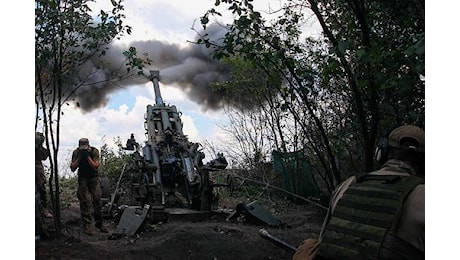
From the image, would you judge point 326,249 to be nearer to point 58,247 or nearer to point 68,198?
point 58,247

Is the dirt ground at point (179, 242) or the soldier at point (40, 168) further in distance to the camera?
the soldier at point (40, 168)

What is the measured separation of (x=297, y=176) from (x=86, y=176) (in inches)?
228

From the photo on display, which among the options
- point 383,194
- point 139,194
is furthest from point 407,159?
point 139,194

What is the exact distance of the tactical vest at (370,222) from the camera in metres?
2.41

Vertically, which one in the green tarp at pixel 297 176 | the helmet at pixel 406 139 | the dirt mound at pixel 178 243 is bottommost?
the dirt mound at pixel 178 243

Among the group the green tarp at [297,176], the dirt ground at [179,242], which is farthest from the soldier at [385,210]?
the green tarp at [297,176]

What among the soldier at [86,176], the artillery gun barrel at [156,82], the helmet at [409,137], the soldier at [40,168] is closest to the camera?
the helmet at [409,137]

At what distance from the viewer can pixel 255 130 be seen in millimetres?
12836

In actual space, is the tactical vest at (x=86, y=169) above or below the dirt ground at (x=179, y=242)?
above

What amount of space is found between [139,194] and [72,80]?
10.2 ft

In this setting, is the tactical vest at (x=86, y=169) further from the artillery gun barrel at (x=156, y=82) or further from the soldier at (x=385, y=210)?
the soldier at (x=385, y=210)

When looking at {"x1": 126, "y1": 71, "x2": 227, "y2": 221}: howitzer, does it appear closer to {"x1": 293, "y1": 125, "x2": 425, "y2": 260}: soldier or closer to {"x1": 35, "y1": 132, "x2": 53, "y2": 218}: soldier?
{"x1": 35, "y1": 132, "x2": 53, "y2": 218}: soldier

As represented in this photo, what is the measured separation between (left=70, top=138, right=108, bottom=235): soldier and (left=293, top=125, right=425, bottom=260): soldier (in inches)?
195

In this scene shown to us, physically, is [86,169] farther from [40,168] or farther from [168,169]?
[168,169]
